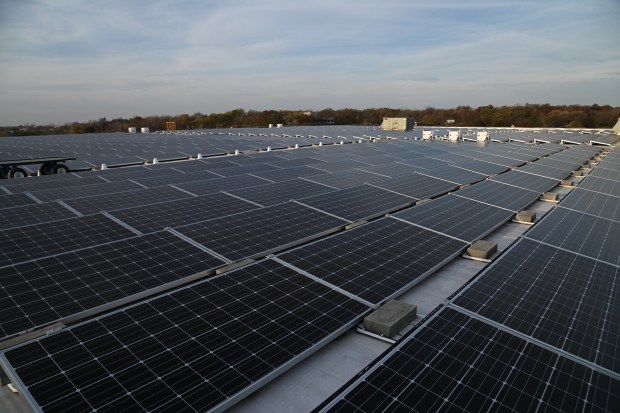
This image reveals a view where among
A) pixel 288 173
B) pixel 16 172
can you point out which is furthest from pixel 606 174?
pixel 16 172

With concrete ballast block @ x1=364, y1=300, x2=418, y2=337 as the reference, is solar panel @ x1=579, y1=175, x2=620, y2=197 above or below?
above

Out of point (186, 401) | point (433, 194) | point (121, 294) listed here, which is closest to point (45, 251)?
point (121, 294)

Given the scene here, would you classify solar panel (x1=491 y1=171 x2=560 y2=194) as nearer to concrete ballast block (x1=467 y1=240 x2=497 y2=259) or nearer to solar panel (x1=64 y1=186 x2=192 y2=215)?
concrete ballast block (x1=467 y1=240 x2=497 y2=259)

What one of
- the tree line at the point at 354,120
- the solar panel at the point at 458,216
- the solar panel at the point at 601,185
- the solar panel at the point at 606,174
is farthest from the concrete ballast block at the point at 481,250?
the tree line at the point at 354,120

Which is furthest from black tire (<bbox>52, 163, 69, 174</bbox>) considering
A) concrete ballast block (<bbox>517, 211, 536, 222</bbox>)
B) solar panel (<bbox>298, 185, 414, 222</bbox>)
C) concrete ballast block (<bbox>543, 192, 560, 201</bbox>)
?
concrete ballast block (<bbox>543, 192, 560, 201</bbox>)

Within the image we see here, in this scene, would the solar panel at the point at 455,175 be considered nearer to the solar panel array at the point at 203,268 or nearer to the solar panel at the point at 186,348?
the solar panel array at the point at 203,268
